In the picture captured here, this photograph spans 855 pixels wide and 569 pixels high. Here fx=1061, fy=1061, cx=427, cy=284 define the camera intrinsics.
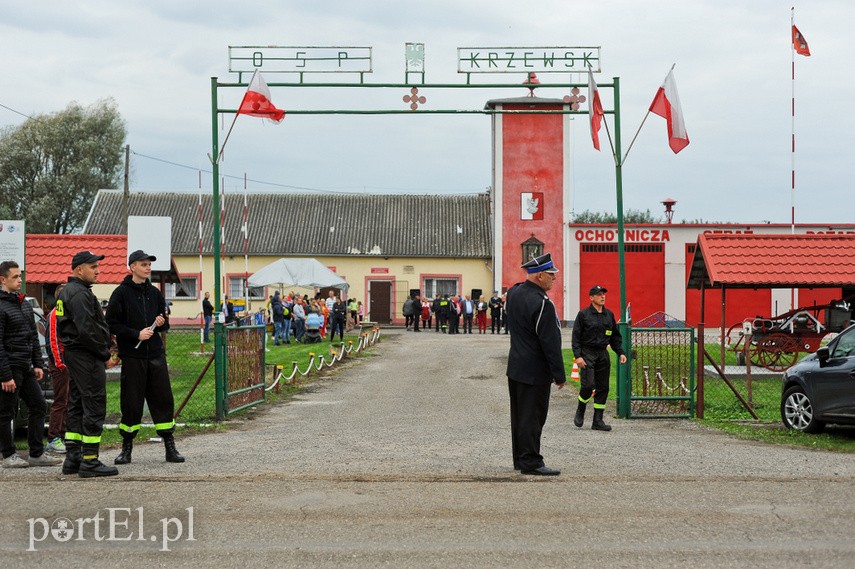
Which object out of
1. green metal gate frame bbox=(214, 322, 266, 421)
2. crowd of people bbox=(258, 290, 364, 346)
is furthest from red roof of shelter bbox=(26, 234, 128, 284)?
green metal gate frame bbox=(214, 322, 266, 421)

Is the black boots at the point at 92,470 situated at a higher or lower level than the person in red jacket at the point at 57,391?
lower

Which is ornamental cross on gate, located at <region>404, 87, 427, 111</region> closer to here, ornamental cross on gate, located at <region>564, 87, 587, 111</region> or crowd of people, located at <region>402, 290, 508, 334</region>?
ornamental cross on gate, located at <region>564, 87, 587, 111</region>

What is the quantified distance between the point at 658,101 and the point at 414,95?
13.3 feet

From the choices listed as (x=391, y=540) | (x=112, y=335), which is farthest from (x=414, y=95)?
(x=391, y=540)

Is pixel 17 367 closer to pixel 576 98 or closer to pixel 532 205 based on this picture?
pixel 576 98

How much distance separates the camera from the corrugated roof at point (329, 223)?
A: 5484 cm

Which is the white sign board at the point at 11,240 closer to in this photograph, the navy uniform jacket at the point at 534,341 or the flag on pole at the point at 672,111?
the flag on pole at the point at 672,111

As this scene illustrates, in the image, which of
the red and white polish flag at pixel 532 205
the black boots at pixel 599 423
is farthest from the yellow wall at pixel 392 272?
the black boots at pixel 599 423

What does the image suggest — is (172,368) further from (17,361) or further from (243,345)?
(17,361)

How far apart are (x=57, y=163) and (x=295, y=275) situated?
37.9 meters


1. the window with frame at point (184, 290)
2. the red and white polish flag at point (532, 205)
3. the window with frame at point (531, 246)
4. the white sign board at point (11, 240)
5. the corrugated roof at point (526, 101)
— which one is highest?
the corrugated roof at point (526, 101)

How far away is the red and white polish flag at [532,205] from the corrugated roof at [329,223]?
3528 millimetres

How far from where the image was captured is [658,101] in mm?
16359

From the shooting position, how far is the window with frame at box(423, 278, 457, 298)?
54.7 meters
